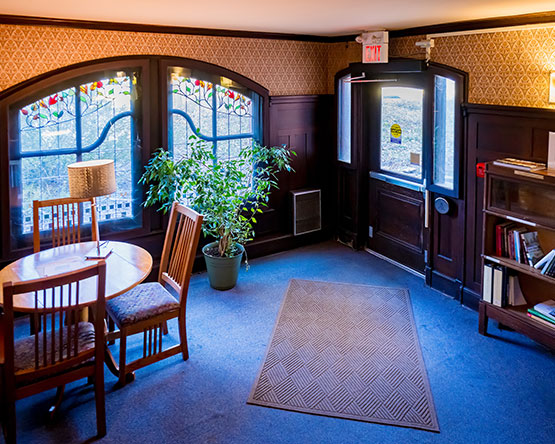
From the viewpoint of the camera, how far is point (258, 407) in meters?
3.13

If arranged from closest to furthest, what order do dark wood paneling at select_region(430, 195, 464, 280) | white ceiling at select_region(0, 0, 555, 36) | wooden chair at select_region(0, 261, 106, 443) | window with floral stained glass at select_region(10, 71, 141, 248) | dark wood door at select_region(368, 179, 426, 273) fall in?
wooden chair at select_region(0, 261, 106, 443)
white ceiling at select_region(0, 0, 555, 36)
window with floral stained glass at select_region(10, 71, 141, 248)
dark wood paneling at select_region(430, 195, 464, 280)
dark wood door at select_region(368, 179, 426, 273)

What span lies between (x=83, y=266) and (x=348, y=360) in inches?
72.9

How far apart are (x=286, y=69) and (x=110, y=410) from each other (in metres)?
3.80

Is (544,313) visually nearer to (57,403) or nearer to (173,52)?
(57,403)

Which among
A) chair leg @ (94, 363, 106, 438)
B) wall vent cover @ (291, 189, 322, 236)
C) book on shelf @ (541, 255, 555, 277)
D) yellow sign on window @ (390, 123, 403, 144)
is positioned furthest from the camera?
wall vent cover @ (291, 189, 322, 236)

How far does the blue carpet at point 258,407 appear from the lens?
2883 mm

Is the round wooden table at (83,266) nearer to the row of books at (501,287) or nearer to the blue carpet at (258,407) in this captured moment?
the blue carpet at (258,407)

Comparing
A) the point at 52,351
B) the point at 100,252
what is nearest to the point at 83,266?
the point at 100,252

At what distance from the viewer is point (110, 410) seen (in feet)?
10.2

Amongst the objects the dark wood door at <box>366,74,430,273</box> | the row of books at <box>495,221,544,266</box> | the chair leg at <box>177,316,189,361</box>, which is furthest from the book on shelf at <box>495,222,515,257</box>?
the chair leg at <box>177,316,189,361</box>

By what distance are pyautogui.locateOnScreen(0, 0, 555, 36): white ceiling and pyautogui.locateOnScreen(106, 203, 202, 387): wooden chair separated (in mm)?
1362

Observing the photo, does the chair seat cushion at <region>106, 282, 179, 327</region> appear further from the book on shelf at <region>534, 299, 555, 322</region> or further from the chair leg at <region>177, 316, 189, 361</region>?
the book on shelf at <region>534, 299, 555, 322</region>

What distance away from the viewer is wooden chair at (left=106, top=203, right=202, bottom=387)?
3293 millimetres

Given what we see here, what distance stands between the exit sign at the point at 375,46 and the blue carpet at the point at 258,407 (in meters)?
2.29
